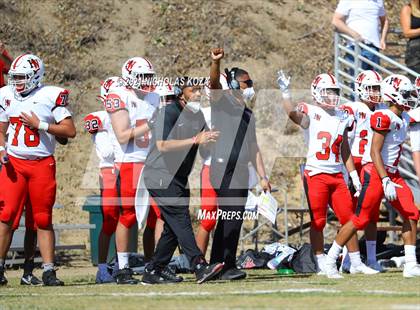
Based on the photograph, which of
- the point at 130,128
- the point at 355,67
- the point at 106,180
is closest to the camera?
the point at 130,128

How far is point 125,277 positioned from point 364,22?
620cm

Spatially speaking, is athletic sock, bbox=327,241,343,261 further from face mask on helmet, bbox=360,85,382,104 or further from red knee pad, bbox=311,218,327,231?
face mask on helmet, bbox=360,85,382,104

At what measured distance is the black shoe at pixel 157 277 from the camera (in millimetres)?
9841

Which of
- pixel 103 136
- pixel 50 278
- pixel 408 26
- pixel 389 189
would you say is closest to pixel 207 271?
pixel 50 278

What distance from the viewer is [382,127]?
10391mm

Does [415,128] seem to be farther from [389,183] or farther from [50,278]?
[50,278]

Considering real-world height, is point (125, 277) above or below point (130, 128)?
below

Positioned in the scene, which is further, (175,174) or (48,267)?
(48,267)

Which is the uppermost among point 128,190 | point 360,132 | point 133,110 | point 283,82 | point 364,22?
point 364,22

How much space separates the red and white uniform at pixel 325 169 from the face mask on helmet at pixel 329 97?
9cm

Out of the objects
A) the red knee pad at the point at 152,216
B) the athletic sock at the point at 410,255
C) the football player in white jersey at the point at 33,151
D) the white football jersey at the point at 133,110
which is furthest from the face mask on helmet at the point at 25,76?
the athletic sock at the point at 410,255

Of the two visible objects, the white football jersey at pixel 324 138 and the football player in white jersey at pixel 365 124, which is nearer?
the white football jersey at pixel 324 138

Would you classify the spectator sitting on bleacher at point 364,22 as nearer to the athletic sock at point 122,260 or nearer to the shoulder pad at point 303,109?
the shoulder pad at point 303,109

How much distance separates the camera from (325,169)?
35.6ft
